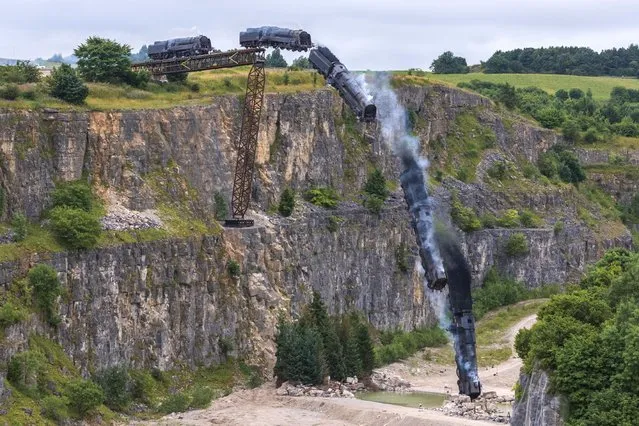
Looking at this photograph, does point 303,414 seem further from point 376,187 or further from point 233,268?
point 376,187

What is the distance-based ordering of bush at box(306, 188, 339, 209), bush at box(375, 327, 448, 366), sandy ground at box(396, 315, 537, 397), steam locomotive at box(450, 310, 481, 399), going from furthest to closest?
bush at box(306, 188, 339, 209) → bush at box(375, 327, 448, 366) → sandy ground at box(396, 315, 537, 397) → steam locomotive at box(450, 310, 481, 399)

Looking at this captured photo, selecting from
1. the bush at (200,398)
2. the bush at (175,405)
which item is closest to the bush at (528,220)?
the bush at (200,398)

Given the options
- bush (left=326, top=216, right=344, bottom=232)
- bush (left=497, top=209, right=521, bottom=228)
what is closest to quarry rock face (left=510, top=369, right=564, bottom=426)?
bush (left=326, top=216, right=344, bottom=232)

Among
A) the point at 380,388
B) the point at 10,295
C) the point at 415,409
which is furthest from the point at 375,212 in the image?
the point at 10,295

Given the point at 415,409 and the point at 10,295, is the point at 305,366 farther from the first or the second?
the point at 10,295

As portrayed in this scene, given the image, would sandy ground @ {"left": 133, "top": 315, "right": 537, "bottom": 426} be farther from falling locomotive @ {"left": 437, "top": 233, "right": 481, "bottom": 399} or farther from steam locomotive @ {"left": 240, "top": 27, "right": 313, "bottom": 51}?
steam locomotive @ {"left": 240, "top": 27, "right": 313, "bottom": 51}

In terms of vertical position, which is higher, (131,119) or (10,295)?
(131,119)
